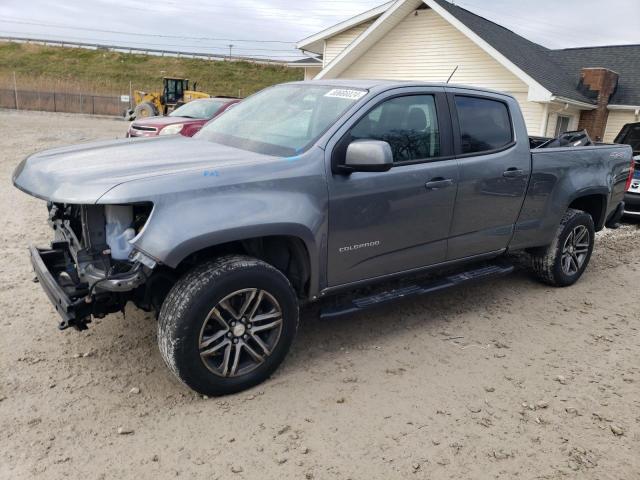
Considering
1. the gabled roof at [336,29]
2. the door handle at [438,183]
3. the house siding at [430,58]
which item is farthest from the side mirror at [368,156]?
the gabled roof at [336,29]

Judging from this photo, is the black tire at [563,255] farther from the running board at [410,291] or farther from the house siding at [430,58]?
the house siding at [430,58]

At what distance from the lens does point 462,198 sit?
418 centimetres

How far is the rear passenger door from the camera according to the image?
4223 millimetres

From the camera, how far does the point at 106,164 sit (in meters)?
3.23

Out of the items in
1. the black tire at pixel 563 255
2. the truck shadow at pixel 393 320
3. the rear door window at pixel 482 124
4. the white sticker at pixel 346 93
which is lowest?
the truck shadow at pixel 393 320

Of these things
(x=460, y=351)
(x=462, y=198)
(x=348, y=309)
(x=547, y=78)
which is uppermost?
(x=547, y=78)

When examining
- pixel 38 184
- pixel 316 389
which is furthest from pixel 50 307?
pixel 316 389

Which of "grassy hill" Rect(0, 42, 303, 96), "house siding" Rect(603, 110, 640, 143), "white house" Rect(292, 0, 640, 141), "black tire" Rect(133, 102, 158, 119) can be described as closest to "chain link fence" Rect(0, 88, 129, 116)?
"black tire" Rect(133, 102, 158, 119)

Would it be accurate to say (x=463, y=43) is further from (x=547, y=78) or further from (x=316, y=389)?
(x=316, y=389)

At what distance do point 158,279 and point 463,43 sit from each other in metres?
15.6

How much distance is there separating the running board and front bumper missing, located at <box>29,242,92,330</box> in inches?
59.2

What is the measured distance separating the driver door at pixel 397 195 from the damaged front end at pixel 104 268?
1221 mm

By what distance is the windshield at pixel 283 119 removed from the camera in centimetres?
363

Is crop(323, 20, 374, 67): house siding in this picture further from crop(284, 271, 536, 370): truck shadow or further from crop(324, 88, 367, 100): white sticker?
crop(324, 88, 367, 100): white sticker
